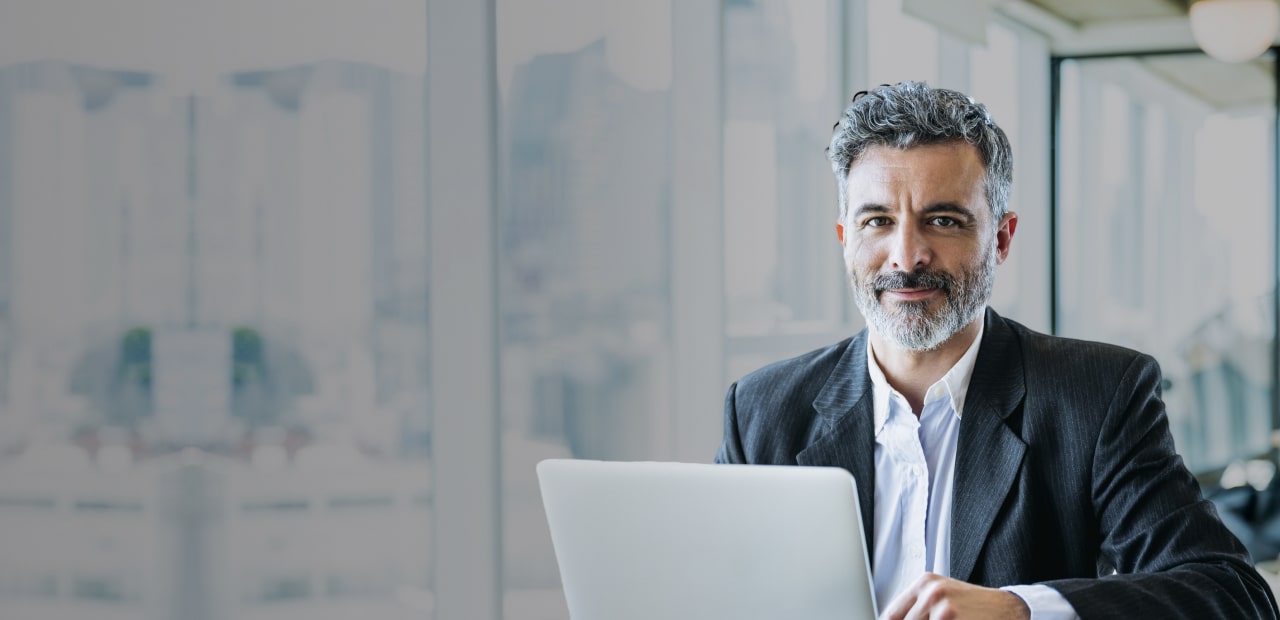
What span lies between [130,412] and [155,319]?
146mm

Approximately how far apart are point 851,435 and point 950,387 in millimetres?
A: 154

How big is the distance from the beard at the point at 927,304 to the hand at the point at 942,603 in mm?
459

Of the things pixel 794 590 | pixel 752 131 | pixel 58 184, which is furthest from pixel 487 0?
pixel 794 590

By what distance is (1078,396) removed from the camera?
1.57 meters

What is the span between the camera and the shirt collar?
1668 millimetres

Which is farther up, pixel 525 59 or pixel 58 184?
pixel 525 59

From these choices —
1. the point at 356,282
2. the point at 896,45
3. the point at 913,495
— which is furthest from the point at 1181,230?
the point at 356,282

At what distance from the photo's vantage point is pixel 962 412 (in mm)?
1631

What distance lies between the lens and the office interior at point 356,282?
69.9 inches

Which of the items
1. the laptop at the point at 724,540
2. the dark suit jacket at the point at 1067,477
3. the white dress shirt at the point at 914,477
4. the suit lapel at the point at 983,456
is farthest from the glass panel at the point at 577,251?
the laptop at the point at 724,540

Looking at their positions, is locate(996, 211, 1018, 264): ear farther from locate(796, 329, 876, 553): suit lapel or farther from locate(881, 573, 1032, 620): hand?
locate(881, 573, 1032, 620): hand

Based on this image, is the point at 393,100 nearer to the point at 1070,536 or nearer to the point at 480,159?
the point at 480,159

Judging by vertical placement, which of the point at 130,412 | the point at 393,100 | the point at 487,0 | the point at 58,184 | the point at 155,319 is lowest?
A: the point at 130,412

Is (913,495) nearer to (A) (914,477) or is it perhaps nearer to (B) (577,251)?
(A) (914,477)
